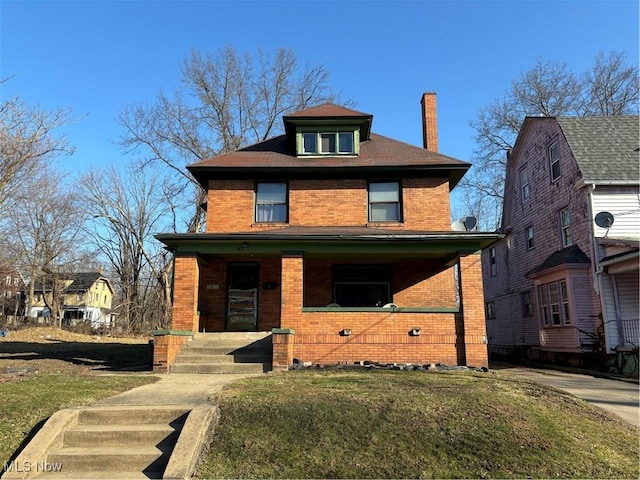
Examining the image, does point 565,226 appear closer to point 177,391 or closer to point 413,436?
point 413,436

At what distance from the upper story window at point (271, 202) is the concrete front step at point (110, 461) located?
10031 millimetres

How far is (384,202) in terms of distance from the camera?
48.7 ft

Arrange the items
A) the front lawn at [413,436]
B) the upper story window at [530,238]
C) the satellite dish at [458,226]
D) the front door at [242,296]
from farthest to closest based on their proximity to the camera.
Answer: the upper story window at [530,238] → the satellite dish at [458,226] → the front door at [242,296] → the front lawn at [413,436]

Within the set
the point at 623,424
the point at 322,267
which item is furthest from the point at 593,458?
the point at 322,267

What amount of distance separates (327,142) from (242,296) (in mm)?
5926

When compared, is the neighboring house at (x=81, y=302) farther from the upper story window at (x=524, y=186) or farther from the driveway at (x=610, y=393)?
the driveway at (x=610, y=393)

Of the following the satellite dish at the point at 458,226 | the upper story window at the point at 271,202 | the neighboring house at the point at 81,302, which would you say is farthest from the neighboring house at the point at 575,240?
the neighboring house at the point at 81,302

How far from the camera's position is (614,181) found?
15.0 m

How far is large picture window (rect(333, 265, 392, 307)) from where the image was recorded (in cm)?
1452

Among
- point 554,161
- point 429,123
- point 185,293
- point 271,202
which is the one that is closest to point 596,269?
point 554,161

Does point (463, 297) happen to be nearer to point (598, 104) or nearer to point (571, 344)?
point (571, 344)

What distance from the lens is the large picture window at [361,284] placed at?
14.5 m

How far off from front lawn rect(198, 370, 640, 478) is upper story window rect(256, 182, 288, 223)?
811cm

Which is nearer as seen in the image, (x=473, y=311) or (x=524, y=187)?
(x=473, y=311)
